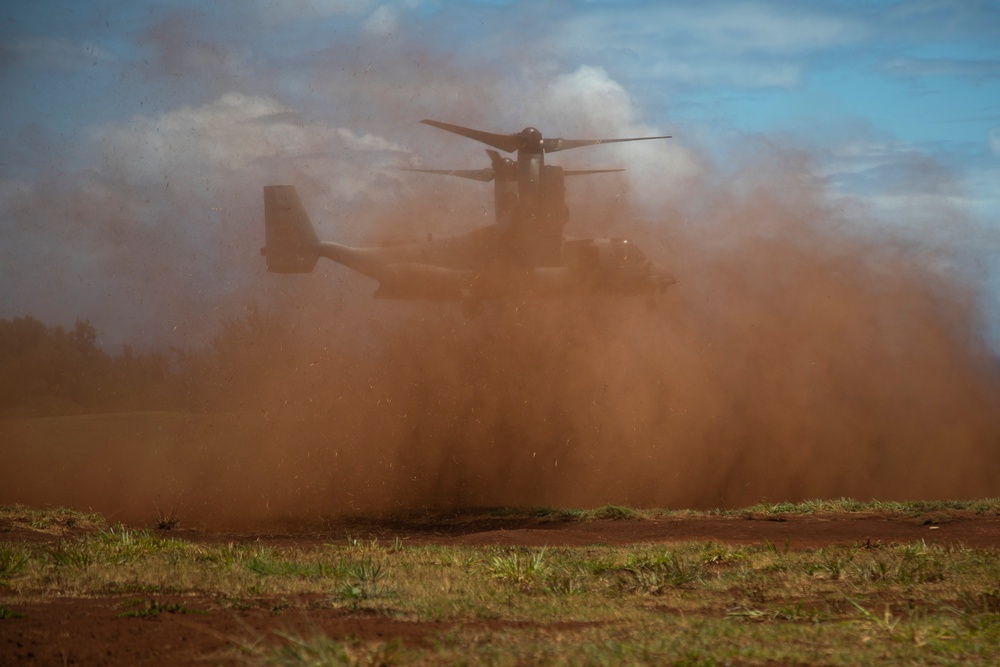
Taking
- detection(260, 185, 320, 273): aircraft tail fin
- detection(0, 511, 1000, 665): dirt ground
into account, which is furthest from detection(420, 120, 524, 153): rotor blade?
detection(0, 511, 1000, 665): dirt ground

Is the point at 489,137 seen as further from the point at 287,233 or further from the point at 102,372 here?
the point at 102,372

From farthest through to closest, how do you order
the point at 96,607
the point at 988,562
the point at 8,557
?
the point at 988,562 → the point at 8,557 → the point at 96,607

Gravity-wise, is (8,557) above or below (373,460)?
above

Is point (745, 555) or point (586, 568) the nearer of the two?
point (586, 568)

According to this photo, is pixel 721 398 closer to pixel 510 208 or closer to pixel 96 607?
pixel 510 208

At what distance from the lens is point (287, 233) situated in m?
27.9

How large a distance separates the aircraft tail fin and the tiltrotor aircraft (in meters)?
0.03

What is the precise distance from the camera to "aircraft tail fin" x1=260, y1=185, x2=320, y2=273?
2791 cm

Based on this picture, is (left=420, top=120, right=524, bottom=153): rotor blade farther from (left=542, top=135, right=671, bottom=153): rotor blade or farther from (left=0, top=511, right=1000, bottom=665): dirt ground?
(left=0, top=511, right=1000, bottom=665): dirt ground

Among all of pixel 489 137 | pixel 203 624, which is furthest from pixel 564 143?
pixel 203 624

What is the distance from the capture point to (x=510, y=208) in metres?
26.5

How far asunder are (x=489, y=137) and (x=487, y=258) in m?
3.45

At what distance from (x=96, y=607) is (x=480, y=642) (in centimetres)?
345

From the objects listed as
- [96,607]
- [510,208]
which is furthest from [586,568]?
[510,208]
